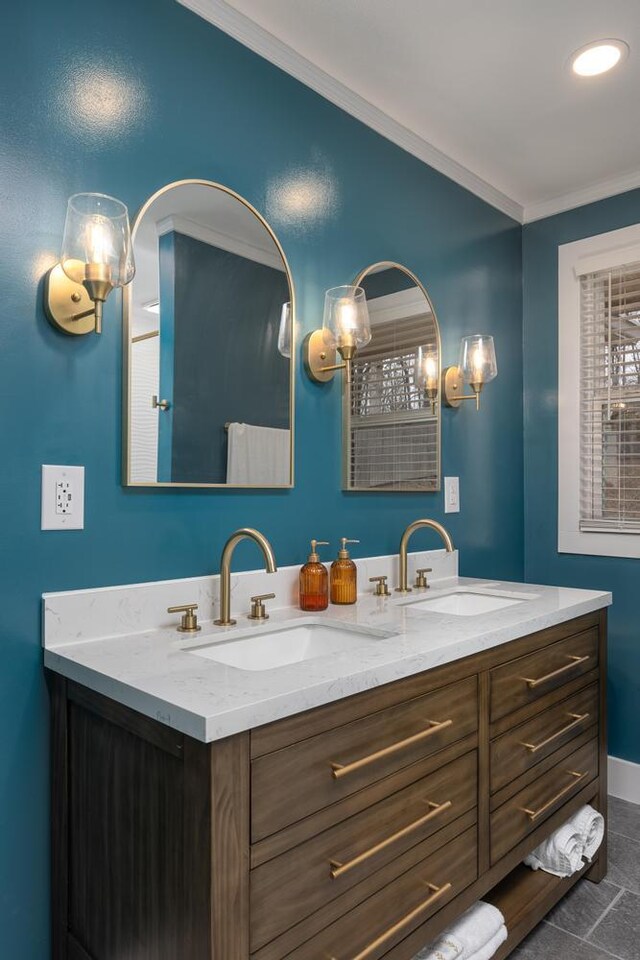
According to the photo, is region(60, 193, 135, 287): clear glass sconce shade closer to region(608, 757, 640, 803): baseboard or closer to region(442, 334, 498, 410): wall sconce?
→ region(442, 334, 498, 410): wall sconce

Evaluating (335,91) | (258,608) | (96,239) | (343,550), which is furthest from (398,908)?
(335,91)

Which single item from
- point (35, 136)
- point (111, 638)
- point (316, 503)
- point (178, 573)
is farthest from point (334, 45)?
point (111, 638)

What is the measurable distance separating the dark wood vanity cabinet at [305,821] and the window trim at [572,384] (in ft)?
3.87

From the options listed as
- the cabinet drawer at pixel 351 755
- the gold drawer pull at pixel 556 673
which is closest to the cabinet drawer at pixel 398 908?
the cabinet drawer at pixel 351 755

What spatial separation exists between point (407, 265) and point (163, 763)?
5.98 ft

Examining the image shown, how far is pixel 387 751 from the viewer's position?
4.00 ft

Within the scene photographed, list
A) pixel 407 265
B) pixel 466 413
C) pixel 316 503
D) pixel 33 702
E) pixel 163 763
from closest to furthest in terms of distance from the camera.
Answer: pixel 163 763 → pixel 33 702 → pixel 316 503 → pixel 407 265 → pixel 466 413

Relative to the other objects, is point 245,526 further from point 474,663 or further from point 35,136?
point 35,136

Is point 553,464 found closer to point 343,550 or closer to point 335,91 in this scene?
point 343,550

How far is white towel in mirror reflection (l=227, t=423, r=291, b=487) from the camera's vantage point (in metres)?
1.68

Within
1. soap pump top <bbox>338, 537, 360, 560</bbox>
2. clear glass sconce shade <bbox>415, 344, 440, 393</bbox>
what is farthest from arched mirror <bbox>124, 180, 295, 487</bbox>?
clear glass sconce shade <bbox>415, 344, 440, 393</bbox>

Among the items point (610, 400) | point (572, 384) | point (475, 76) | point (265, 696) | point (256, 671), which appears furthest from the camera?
point (572, 384)

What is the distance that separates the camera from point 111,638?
140 centimetres

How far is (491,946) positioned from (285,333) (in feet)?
5.30
